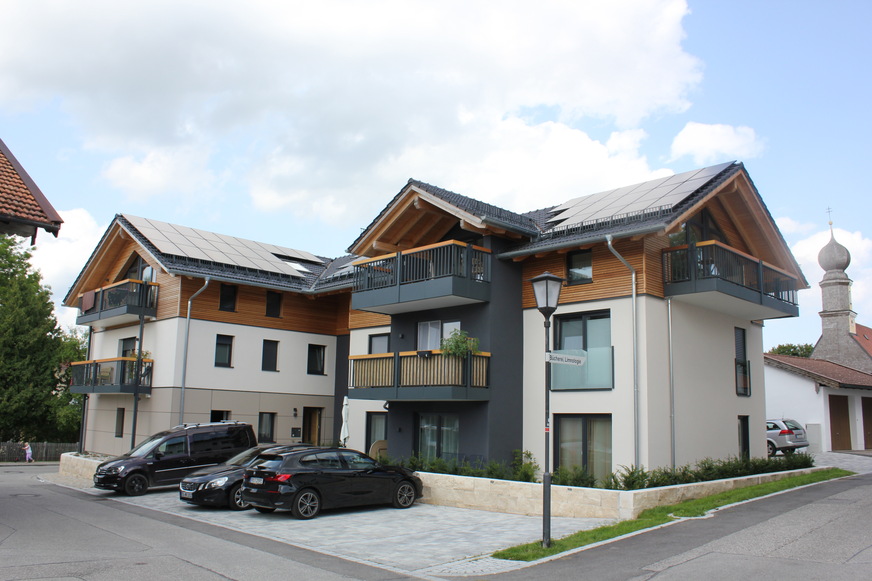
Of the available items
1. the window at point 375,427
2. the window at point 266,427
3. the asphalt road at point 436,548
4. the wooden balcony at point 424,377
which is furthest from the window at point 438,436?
the window at point 266,427

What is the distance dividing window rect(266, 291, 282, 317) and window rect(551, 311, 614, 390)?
493 inches

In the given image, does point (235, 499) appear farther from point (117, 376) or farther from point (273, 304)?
point (273, 304)

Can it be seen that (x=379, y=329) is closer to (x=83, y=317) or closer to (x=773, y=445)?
(x=83, y=317)

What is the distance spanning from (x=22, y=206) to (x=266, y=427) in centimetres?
1538

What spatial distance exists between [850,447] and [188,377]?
28.5m

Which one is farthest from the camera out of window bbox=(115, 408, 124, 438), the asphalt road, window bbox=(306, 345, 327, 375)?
window bbox=(306, 345, 327, 375)

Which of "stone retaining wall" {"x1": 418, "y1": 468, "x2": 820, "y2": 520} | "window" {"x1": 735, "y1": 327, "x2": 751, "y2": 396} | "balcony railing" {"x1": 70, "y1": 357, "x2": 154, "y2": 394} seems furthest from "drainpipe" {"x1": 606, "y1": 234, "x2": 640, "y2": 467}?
"balcony railing" {"x1": 70, "y1": 357, "x2": 154, "y2": 394}

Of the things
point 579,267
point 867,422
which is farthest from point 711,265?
point 867,422

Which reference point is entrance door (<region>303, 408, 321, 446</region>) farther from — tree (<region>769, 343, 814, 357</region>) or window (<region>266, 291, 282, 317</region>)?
tree (<region>769, 343, 814, 357</region>)

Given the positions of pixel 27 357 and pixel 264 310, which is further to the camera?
pixel 27 357

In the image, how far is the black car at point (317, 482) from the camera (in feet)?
47.1

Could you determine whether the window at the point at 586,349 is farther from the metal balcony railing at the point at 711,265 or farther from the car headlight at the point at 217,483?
the car headlight at the point at 217,483

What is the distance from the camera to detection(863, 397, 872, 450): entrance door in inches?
1323

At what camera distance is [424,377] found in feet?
59.8
